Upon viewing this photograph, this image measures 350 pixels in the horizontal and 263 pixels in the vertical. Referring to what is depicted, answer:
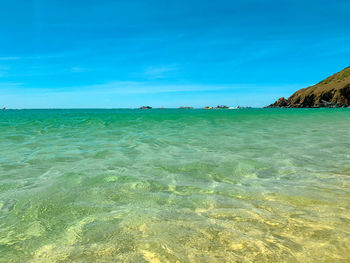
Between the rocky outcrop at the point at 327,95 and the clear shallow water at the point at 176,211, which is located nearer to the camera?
the clear shallow water at the point at 176,211

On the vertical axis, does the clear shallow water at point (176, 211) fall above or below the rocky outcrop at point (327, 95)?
below

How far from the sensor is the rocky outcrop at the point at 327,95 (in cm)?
12462

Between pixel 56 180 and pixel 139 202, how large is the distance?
2.37 meters

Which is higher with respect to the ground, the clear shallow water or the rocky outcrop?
the rocky outcrop

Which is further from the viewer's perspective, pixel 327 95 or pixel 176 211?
pixel 327 95

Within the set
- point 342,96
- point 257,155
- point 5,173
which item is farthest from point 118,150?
point 342,96

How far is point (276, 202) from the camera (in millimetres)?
4004

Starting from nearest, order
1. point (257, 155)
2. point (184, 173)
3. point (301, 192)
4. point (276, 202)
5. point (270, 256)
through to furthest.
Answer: point (270, 256)
point (276, 202)
point (301, 192)
point (184, 173)
point (257, 155)

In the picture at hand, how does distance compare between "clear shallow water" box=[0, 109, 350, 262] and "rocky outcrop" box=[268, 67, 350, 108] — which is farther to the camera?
"rocky outcrop" box=[268, 67, 350, 108]

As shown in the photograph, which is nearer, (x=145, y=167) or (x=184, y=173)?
(x=184, y=173)

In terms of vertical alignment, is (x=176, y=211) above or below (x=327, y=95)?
below

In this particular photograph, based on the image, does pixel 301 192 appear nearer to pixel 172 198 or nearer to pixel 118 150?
pixel 172 198

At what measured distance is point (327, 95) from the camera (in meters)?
134

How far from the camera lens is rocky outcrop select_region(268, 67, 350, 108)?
124625mm
